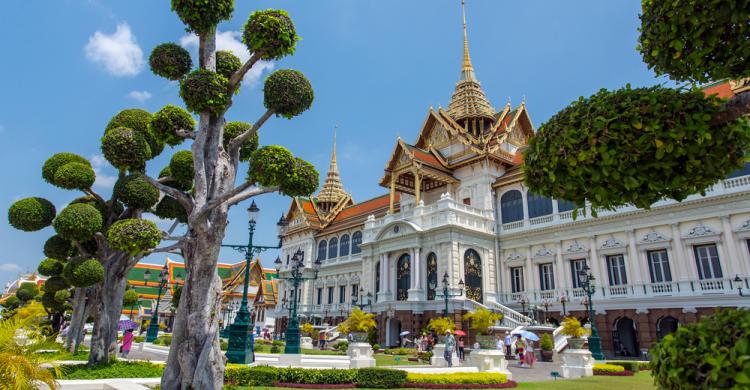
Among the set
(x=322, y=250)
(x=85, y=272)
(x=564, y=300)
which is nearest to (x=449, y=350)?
(x=564, y=300)

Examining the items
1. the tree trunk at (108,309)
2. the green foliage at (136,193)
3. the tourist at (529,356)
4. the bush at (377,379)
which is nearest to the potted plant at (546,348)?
the tourist at (529,356)

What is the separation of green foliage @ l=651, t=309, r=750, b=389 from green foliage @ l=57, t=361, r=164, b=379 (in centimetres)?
1242

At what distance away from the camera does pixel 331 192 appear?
56.8 m

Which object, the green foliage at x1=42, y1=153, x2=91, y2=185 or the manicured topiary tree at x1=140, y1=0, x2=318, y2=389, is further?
the green foliage at x1=42, y1=153, x2=91, y2=185

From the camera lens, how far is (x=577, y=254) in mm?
26734

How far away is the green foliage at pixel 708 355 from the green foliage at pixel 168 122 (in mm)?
10270

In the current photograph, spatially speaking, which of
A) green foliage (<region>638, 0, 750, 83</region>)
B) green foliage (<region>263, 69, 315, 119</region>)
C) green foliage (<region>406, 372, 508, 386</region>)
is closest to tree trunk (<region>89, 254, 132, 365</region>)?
green foliage (<region>263, 69, 315, 119</region>)

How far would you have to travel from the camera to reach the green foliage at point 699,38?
358cm

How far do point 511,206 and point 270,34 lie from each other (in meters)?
25.3

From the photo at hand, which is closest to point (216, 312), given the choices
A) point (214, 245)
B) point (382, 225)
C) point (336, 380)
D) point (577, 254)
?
point (214, 245)

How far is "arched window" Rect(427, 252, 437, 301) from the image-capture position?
29.1m

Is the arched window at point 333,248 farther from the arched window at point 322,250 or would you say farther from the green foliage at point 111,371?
the green foliage at point 111,371

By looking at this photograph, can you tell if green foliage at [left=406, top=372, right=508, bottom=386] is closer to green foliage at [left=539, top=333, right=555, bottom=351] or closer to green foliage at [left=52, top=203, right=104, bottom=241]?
green foliage at [left=539, top=333, right=555, bottom=351]

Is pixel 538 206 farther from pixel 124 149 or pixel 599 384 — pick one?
pixel 124 149
